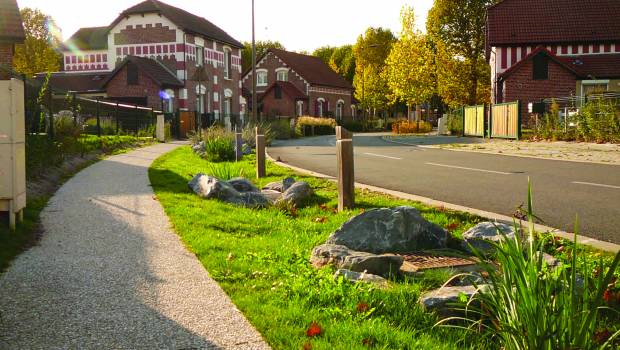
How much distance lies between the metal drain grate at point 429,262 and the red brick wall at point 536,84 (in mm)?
34991

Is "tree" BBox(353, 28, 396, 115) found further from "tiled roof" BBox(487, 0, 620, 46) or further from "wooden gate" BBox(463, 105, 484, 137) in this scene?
"wooden gate" BBox(463, 105, 484, 137)

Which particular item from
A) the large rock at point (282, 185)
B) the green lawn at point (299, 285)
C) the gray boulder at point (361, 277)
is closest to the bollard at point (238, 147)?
the large rock at point (282, 185)

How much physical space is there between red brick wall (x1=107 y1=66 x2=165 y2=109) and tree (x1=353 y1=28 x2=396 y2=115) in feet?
105

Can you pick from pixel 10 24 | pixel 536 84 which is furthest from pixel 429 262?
pixel 536 84

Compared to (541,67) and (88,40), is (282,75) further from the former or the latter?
(541,67)

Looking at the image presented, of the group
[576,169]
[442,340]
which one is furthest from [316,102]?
[442,340]

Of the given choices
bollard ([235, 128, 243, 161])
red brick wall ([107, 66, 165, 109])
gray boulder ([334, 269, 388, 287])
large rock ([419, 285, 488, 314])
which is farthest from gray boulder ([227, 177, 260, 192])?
red brick wall ([107, 66, 165, 109])

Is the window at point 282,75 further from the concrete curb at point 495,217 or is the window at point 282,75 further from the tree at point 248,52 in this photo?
the concrete curb at point 495,217

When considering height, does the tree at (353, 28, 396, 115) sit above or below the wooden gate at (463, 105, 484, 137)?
above

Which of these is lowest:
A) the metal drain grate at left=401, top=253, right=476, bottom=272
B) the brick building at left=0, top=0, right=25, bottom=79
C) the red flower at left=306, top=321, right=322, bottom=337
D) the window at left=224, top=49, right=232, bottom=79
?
the red flower at left=306, top=321, right=322, bottom=337

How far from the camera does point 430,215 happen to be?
24.5ft

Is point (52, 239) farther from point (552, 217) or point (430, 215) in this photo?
point (552, 217)

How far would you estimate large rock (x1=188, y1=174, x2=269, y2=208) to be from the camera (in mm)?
9000

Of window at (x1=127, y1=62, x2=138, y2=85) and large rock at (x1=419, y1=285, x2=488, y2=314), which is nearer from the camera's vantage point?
large rock at (x1=419, y1=285, x2=488, y2=314)
